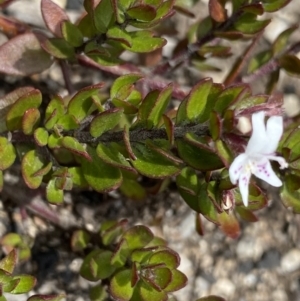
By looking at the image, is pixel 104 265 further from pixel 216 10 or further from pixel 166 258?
pixel 216 10

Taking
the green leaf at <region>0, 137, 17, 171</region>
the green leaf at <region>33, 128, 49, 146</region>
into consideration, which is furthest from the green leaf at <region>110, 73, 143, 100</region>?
the green leaf at <region>0, 137, 17, 171</region>

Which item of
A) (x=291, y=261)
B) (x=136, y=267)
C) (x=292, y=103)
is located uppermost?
(x=136, y=267)

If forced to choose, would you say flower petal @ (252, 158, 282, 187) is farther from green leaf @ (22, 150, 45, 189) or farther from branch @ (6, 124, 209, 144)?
green leaf @ (22, 150, 45, 189)

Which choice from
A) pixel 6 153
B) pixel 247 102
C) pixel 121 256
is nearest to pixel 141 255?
pixel 121 256

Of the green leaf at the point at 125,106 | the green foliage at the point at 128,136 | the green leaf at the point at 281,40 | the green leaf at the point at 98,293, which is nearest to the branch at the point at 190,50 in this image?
the green foliage at the point at 128,136

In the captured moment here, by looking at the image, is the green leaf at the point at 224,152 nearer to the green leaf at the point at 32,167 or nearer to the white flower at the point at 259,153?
the white flower at the point at 259,153
